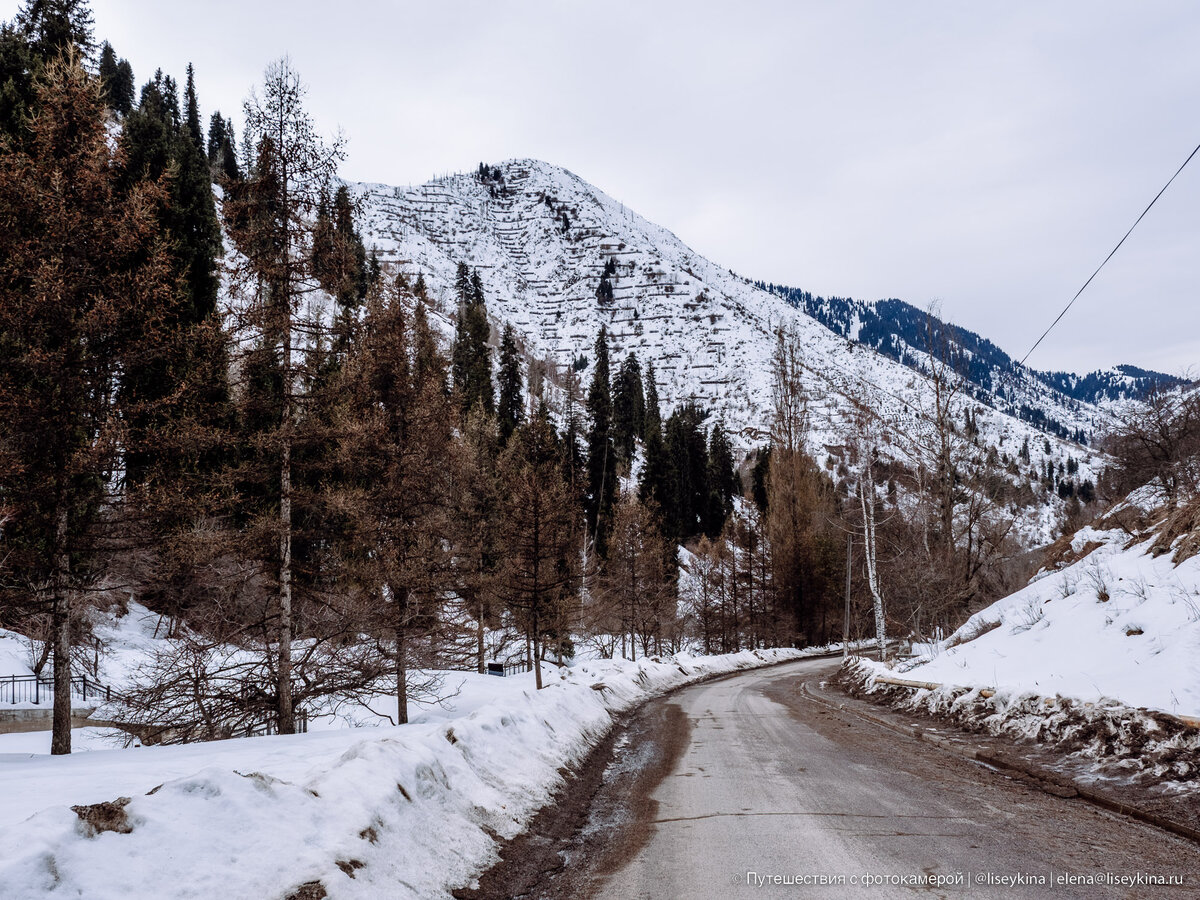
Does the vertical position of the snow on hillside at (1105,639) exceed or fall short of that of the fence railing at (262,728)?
it exceeds it

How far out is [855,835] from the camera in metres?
5.89

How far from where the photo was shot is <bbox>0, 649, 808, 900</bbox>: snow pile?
352 cm

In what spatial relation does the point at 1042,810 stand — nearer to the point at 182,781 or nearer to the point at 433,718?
the point at 182,781

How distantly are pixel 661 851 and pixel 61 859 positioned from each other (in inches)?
166

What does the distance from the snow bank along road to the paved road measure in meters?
0.02

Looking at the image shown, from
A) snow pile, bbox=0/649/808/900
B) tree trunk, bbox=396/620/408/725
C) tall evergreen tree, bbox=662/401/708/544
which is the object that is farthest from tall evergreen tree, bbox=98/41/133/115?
snow pile, bbox=0/649/808/900

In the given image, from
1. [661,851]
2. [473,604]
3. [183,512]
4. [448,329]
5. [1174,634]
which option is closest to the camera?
[661,851]

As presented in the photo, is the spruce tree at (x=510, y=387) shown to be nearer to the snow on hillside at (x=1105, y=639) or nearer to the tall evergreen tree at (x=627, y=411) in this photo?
the tall evergreen tree at (x=627, y=411)

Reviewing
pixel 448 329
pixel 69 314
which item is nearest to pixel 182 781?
pixel 69 314

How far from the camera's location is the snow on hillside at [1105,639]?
28.7 feet

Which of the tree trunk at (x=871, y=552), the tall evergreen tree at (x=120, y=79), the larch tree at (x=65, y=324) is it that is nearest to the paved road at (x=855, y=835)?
the larch tree at (x=65, y=324)

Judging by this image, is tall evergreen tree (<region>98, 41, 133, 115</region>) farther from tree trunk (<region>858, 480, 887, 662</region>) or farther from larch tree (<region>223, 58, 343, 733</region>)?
tree trunk (<region>858, 480, 887, 662</region>)

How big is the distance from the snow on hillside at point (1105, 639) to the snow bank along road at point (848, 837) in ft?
7.51

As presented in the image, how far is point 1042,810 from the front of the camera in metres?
6.61
